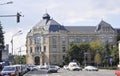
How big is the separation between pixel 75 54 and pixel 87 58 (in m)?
17.3

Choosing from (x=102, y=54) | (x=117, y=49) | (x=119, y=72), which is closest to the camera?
(x=119, y=72)

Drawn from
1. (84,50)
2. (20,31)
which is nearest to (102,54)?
(84,50)

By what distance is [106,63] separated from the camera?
151125mm

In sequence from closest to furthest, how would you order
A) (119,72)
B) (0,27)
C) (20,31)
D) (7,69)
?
(119,72)
(7,69)
(20,31)
(0,27)

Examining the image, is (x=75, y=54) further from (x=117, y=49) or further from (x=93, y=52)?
(x=117, y=49)

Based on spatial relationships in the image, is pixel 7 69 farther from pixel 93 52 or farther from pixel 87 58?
pixel 87 58

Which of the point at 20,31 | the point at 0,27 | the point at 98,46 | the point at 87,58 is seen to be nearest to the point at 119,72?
the point at 20,31

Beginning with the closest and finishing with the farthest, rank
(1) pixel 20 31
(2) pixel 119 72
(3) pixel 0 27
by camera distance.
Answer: (2) pixel 119 72
(1) pixel 20 31
(3) pixel 0 27

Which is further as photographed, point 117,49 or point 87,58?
point 87,58

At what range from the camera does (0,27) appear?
355 ft

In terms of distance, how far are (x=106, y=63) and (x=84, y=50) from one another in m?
26.5

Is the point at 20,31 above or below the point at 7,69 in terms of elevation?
above

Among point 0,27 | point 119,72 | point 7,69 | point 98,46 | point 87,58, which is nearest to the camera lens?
point 119,72

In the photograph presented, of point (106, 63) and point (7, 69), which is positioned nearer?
point (7, 69)
